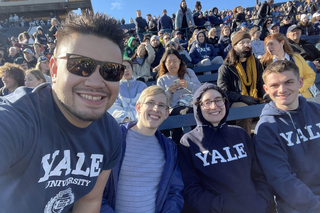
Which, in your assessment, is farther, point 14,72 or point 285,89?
point 14,72

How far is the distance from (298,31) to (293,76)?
3.78 metres

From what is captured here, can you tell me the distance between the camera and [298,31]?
4535mm

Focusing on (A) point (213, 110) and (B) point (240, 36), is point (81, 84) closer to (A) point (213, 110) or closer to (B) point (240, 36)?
(A) point (213, 110)

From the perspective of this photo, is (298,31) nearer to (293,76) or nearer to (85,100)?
(293,76)

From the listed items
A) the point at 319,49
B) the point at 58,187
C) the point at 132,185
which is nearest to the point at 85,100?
the point at 58,187

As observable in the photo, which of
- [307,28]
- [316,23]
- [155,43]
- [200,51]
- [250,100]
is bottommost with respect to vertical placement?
[250,100]

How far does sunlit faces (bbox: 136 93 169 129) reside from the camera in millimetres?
1811

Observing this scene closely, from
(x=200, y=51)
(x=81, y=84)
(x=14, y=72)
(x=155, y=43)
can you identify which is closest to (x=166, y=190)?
(x=81, y=84)

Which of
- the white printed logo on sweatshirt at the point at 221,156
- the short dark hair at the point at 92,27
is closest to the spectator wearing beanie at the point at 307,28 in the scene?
the white printed logo on sweatshirt at the point at 221,156

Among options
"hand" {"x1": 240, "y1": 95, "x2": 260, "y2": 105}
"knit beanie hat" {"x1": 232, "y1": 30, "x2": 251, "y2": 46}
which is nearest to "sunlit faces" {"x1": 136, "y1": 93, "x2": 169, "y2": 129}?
"hand" {"x1": 240, "y1": 95, "x2": 260, "y2": 105}

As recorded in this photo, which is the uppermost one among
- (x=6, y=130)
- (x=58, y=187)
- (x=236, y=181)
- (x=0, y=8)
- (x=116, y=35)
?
(x=0, y=8)

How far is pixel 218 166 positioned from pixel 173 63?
216cm

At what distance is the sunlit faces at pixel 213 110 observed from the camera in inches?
72.4

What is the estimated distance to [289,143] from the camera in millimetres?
1725
